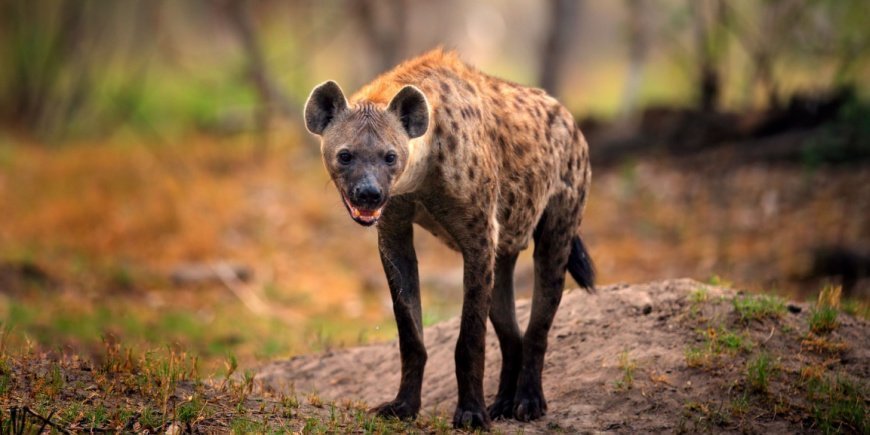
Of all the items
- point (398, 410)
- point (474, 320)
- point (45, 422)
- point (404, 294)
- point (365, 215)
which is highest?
point (365, 215)

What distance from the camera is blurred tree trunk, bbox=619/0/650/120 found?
13781mm

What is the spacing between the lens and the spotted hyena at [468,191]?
4.40m

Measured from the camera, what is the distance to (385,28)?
50.1 ft

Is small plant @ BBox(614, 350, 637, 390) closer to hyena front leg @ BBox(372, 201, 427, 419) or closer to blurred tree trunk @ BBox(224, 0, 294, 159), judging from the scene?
hyena front leg @ BBox(372, 201, 427, 419)

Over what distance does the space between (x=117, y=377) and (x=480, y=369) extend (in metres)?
1.58

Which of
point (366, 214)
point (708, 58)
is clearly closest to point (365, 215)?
point (366, 214)

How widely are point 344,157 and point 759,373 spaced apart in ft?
7.13

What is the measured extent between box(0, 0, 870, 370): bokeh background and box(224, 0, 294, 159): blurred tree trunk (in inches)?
1.8

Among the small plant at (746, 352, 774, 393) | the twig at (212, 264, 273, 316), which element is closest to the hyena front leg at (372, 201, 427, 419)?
the small plant at (746, 352, 774, 393)

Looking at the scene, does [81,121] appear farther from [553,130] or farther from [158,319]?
[553,130]

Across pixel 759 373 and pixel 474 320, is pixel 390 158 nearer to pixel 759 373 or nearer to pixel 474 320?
pixel 474 320

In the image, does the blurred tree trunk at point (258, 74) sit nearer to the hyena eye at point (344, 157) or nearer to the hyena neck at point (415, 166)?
the hyena neck at point (415, 166)

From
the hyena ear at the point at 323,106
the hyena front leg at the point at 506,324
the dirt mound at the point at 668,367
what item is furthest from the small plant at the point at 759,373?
the hyena ear at the point at 323,106

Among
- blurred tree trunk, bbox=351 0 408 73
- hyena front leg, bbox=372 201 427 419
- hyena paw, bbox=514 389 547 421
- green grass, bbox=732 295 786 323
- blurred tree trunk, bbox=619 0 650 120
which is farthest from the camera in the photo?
blurred tree trunk, bbox=351 0 408 73
